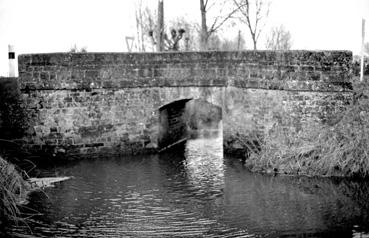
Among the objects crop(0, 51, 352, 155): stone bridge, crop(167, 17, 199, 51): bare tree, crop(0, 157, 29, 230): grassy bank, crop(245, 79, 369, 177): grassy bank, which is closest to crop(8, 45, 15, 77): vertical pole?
crop(0, 51, 352, 155): stone bridge

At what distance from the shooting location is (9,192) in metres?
10.0

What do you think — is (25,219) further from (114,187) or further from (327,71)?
(327,71)

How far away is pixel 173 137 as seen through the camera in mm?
17938

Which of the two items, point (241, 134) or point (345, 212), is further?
point (241, 134)

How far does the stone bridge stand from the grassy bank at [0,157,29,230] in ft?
12.4

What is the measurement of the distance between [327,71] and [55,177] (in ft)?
22.3

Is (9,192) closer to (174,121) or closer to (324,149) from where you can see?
(324,149)

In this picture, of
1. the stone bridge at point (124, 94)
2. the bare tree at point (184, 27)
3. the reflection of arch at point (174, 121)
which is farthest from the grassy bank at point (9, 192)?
the bare tree at point (184, 27)

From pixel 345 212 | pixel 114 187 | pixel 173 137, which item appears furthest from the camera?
pixel 173 137

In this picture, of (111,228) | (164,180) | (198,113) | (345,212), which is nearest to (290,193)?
(345,212)

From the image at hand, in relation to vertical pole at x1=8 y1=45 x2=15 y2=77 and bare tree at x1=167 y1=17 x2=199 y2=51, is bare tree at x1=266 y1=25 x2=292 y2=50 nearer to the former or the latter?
bare tree at x1=167 y1=17 x2=199 y2=51

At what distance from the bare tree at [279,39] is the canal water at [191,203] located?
1585 cm

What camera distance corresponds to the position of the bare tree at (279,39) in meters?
29.6

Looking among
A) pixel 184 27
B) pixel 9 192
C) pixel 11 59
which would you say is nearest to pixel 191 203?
pixel 9 192
